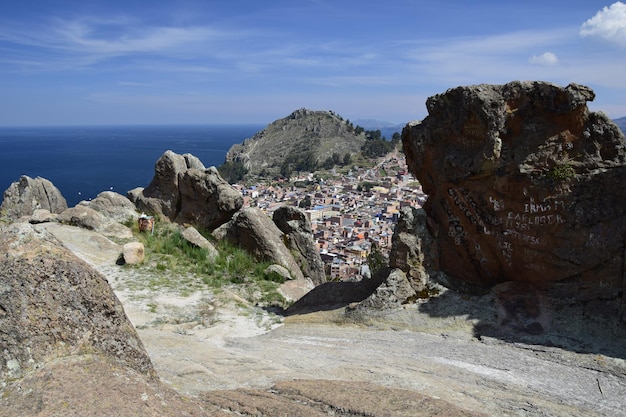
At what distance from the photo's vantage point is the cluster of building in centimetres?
6725

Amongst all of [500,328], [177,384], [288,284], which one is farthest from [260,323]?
[177,384]

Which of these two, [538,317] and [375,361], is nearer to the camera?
[375,361]

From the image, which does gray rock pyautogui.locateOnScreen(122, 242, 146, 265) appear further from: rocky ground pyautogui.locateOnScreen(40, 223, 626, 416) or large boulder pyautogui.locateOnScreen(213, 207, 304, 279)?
large boulder pyautogui.locateOnScreen(213, 207, 304, 279)

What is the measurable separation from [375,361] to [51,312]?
15.5 feet

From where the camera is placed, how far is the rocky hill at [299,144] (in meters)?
163

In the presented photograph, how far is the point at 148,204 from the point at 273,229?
18.2 ft

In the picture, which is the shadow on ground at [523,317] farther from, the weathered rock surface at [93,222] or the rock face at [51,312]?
the weathered rock surface at [93,222]

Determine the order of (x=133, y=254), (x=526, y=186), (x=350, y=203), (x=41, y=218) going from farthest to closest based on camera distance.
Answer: (x=350, y=203)
(x=41, y=218)
(x=133, y=254)
(x=526, y=186)

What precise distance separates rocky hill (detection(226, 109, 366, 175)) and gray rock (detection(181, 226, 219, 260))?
13847 cm

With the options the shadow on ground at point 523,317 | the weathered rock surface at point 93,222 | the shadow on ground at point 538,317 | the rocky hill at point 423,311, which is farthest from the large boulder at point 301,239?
the shadow on ground at point 538,317

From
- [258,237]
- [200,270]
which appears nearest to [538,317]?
[200,270]

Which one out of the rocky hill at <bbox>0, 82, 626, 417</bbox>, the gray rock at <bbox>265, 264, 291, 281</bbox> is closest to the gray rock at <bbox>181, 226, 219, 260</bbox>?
the rocky hill at <bbox>0, 82, 626, 417</bbox>

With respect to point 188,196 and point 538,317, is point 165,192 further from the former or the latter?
point 538,317

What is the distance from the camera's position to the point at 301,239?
61.2ft
